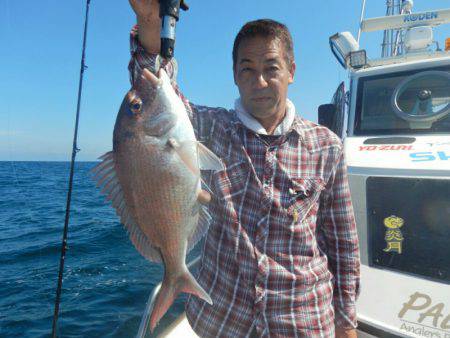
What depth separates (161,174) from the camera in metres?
1.68

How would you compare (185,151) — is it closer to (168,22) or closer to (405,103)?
(168,22)

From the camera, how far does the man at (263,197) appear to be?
170cm

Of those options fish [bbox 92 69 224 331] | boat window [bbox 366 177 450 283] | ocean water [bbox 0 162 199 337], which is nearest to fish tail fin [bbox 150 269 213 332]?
fish [bbox 92 69 224 331]

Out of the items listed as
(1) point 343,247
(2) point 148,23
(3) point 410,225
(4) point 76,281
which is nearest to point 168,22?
(2) point 148,23

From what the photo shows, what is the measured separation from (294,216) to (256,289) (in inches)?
16.4

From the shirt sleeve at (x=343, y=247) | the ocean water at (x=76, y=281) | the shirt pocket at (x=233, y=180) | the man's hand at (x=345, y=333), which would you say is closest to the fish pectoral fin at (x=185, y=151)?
the shirt pocket at (x=233, y=180)

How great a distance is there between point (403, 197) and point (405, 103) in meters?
1.57

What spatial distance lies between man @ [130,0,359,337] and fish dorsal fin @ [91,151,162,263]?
0.34 metres

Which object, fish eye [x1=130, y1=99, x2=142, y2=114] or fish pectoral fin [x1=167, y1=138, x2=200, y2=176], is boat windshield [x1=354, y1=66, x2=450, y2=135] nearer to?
fish pectoral fin [x1=167, y1=138, x2=200, y2=176]

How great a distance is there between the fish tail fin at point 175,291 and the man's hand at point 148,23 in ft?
3.89

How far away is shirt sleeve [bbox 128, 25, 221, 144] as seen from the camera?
1.71 m

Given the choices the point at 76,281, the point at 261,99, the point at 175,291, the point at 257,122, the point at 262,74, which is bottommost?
the point at 76,281

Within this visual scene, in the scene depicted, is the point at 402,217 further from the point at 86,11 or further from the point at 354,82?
the point at 86,11

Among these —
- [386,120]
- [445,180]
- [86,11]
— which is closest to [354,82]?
[386,120]
